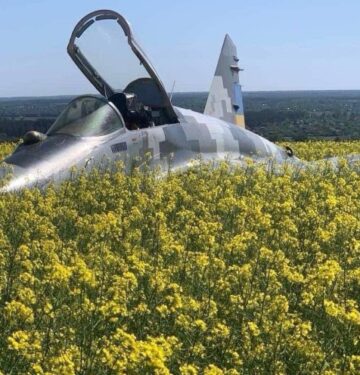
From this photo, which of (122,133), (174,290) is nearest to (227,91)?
(122,133)

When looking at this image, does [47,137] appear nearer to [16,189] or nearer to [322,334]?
[16,189]

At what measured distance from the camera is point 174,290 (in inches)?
216

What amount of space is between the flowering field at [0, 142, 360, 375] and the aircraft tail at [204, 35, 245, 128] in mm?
12178

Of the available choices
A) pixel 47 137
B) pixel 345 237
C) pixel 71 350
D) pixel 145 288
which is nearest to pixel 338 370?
pixel 71 350

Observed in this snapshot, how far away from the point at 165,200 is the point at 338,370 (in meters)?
7.12

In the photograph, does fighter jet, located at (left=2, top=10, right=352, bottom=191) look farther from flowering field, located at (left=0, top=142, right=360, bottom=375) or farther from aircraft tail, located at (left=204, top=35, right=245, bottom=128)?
aircraft tail, located at (left=204, top=35, right=245, bottom=128)

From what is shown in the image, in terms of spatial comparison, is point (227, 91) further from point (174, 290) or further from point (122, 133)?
point (174, 290)

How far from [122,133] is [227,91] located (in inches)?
414

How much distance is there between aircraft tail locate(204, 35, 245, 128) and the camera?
2306cm

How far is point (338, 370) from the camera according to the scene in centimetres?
427

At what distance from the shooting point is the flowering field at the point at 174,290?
14.2 ft

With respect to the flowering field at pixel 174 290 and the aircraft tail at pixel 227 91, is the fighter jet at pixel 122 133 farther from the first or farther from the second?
the aircraft tail at pixel 227 91

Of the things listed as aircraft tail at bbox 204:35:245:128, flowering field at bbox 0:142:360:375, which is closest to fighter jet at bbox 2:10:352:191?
flowering field at bbox 0:142:360:375

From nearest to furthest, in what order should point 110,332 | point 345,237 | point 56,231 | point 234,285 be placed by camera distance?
point 110,332 → point 234,285 → point 345,237 → point 56,231
